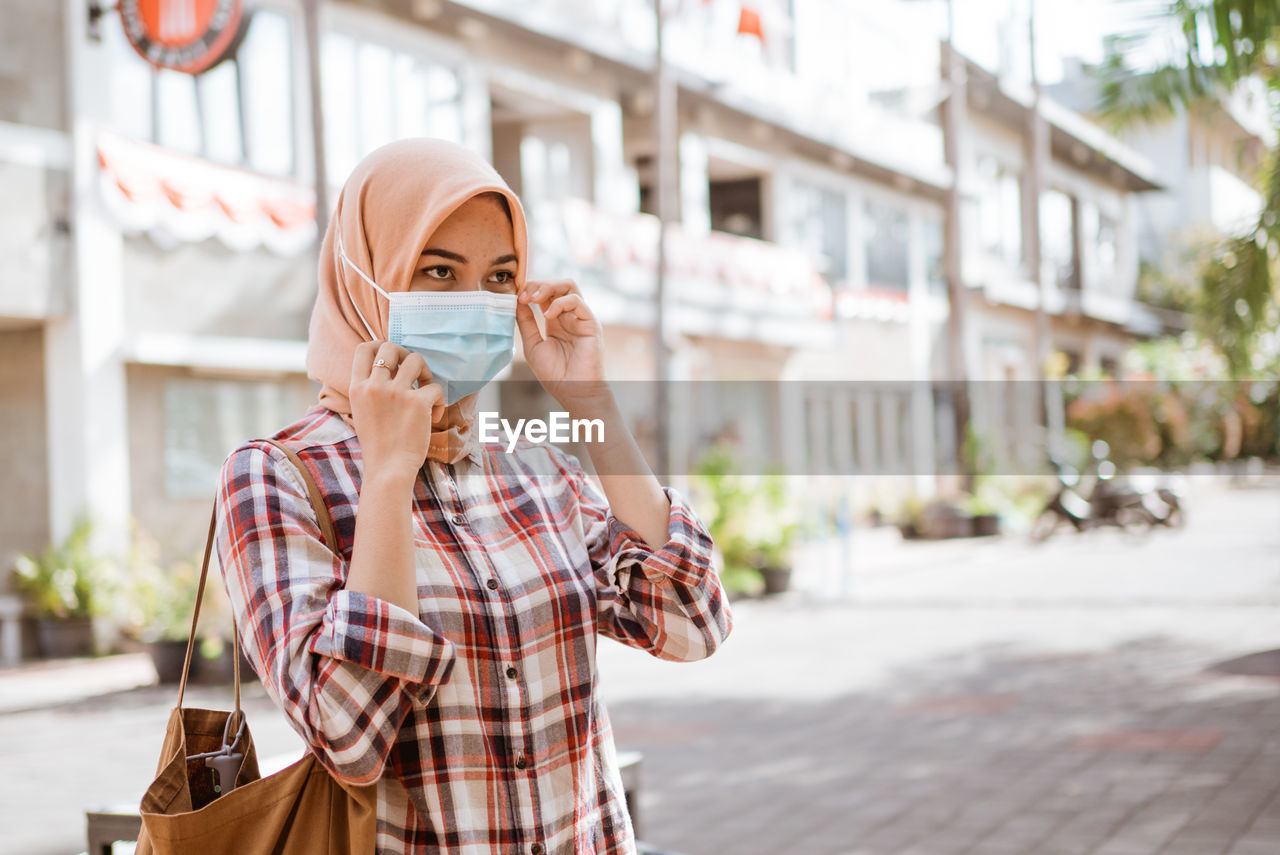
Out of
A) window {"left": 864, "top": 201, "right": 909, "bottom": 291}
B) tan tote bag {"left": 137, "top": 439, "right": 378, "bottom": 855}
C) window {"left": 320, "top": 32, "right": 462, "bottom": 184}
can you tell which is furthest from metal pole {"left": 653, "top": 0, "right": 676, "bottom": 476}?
tan tote bag {"left": 137, "top": 439, "right": 378, "bottom": 855}

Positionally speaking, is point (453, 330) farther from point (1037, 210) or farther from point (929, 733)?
point (1037, 210)

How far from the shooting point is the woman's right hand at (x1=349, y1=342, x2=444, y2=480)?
175cm

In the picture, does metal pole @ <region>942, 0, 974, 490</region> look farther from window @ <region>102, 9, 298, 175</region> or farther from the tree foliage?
the tree foliage

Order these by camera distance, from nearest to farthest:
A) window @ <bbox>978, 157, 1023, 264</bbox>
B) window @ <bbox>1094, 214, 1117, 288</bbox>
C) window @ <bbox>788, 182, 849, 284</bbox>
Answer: window @ <bbox>788, 182, 849, 284</bbox>, window @ <bbox>978, 157, 1023, 264</bbox>, window @ <bbox>1094, 214, 1117, 288</bbox>

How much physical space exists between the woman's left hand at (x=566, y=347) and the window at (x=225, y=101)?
11.3 m

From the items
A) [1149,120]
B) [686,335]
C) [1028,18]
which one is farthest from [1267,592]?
[1028,18]

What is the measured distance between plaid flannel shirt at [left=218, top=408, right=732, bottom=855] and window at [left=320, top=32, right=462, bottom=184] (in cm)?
1291

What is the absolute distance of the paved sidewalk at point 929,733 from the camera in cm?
562

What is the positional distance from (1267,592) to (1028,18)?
57.2 ft

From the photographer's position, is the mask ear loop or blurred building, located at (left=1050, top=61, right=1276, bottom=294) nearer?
the mask ear loop

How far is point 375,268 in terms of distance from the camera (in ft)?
6.44

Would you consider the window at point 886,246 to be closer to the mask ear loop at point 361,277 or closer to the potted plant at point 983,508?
the potted plant at point 983,508

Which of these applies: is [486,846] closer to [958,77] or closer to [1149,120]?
[1149,120]

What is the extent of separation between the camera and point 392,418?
176 cm
